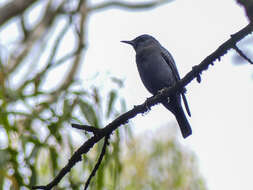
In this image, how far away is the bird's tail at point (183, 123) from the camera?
3.70m

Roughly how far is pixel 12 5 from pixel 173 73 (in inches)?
88.8

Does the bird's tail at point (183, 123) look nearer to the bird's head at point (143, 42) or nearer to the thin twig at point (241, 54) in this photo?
the bird's head at point (143, 42)

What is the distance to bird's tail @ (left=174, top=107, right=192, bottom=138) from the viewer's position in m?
3.70

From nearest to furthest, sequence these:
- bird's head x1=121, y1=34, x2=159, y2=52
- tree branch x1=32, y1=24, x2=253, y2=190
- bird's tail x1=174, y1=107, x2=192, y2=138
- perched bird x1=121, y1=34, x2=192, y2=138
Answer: tree branch x1=32, y1=24, x2=253, y2=190
bird's tail x1=174, y1=107, x2=192, y2=138
perched bird x1=121, y1=34, x2=192, y2=138
bird's head x1=121, y1=34, x2=159, y2=52

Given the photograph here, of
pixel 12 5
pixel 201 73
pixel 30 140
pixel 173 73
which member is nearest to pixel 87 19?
pixel 12 5

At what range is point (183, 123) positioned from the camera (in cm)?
378

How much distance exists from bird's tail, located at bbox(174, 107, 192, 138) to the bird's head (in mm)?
830

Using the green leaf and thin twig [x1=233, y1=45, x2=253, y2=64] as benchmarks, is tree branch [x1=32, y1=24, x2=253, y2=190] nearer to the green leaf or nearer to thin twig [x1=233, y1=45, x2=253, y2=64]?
thin twig [x1=233, y1=45, x2=253, y2=64]

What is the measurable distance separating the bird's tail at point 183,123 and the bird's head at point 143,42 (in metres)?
0.83

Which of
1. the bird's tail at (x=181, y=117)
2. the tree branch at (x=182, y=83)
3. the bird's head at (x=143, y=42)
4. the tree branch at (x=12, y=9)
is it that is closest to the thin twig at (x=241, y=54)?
the tree branch at (x=182, y=83)

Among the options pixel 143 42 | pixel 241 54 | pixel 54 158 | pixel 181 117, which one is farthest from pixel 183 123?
pixel 241 54

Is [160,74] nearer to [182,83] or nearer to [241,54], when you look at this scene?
[182,83]

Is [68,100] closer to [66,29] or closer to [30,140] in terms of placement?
A: [30,140]

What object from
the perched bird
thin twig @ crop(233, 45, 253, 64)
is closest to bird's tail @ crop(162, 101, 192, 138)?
the perched bird
